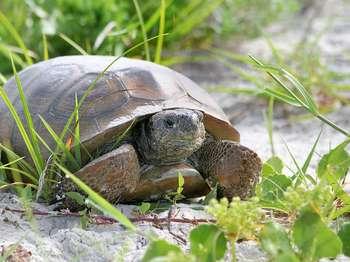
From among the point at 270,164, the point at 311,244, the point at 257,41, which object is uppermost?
the point at 311,244

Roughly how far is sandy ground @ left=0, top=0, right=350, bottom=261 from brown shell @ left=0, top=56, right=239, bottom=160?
238mm

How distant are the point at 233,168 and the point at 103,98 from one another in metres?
→ 0.47

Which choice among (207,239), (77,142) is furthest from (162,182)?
(207,239)

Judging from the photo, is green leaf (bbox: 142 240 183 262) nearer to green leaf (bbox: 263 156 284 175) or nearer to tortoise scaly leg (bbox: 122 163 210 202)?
tortoise scaly leg (bbox: 122 163 210 202)

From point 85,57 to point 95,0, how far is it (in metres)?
1.42

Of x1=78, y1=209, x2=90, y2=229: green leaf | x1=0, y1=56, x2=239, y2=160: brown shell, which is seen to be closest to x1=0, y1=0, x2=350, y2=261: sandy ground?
x1=78, y1=209, x2=90, y2=229: green leaf

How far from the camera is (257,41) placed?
5148 millimetres

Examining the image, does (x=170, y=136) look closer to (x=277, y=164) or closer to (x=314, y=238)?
(x=277, y=164)

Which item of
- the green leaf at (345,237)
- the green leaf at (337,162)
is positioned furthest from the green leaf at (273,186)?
the green leaf at (345,237)

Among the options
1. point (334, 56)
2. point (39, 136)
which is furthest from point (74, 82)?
point (334, 56)

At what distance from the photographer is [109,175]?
2.18 metres

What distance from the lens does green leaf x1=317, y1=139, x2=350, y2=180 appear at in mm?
2117

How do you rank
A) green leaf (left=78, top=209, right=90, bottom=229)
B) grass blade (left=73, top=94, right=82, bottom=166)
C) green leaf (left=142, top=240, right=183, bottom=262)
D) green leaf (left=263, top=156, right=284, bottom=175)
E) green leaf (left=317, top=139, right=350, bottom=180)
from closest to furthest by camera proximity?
green leaf (left=142, top=240, right=183, bottom=262) < green leaf (left=78, top=209, right=90, bottom=229) < green leaf (left=317, top=139, right=350, bottom=180) < grass blade (left=73, top=94, right=82, bottom=166) < green leaf (left=263, top=156, right=284, bottom=175)

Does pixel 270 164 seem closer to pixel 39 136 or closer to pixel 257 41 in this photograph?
pixel 39 136
